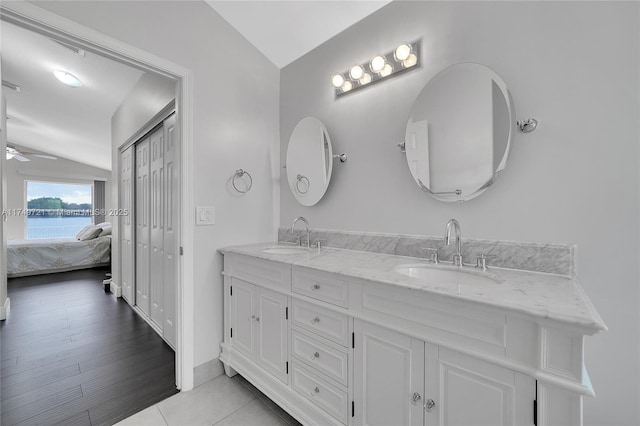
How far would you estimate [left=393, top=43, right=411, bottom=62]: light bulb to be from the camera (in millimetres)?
1471

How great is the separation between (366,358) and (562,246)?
0.94 metres

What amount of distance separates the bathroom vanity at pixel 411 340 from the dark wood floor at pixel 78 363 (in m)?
0.73

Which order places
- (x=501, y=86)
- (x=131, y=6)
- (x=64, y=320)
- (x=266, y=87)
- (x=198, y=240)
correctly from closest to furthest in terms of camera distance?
(x=501, y=86) → (x=131, y=6) → (x=198, y=240) → (x=266, y=87) → (x=64, y=320)

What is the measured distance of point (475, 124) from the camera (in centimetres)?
129

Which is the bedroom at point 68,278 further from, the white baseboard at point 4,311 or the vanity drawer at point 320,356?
the vanity drawer at point 320,356

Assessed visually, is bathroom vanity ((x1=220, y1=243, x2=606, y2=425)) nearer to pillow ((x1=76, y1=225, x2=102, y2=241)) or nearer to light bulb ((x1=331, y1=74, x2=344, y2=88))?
light bulb ((x1=331, y1=74, x2=344, y2=88))

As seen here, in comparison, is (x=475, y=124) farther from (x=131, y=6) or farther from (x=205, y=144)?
(x=131, y=6)

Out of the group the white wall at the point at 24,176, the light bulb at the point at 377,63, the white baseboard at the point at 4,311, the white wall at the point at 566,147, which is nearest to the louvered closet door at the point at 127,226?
the white baseboard at the point at 4,311

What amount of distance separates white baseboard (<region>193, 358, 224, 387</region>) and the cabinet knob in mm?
1481

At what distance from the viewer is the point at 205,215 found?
1774 millimetres

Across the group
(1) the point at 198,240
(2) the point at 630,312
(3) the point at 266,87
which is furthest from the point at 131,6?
(2) the point at 630,312

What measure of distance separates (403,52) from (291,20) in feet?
2.98

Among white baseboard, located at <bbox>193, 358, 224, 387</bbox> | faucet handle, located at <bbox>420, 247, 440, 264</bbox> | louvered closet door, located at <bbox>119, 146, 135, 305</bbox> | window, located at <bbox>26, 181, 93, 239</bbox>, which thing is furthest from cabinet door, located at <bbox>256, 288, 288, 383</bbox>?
window, located at <bbox>26, 181, 93, 239</bbox>

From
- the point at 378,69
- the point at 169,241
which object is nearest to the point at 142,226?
the point at 169,241
